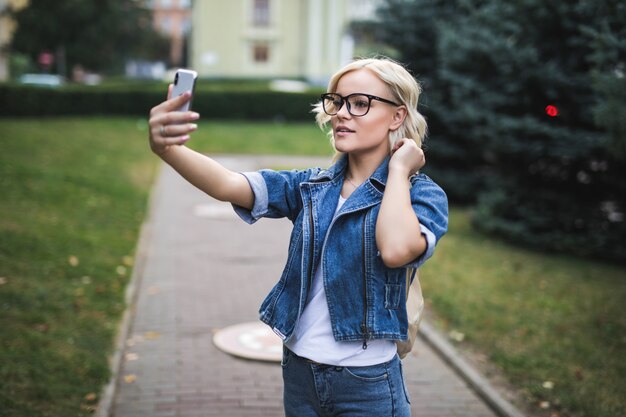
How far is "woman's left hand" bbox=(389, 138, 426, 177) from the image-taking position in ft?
8.15

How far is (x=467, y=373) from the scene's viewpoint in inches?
230

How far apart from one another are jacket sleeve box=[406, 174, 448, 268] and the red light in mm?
8422

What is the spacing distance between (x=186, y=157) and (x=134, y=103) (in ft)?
87.1

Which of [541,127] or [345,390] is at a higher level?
[345,390]

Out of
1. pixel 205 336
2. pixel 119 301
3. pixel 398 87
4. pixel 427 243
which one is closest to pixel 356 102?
pixel 398 87

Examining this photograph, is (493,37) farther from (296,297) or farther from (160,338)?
(296,297)

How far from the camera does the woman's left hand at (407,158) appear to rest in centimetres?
248

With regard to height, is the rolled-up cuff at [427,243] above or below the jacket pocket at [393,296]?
above

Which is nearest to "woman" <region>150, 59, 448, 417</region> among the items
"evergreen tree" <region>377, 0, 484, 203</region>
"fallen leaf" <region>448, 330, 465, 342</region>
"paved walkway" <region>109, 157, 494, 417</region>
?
"paved walkway" <region>109, 157, 494, 417</region>

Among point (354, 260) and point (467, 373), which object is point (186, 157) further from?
point (467, 373)

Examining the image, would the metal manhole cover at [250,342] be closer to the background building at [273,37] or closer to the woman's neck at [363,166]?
the woman's neck at [363,166]

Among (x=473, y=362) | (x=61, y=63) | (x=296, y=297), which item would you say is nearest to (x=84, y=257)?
(x=473, y=362)

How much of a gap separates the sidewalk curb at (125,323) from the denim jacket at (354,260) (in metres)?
2.66

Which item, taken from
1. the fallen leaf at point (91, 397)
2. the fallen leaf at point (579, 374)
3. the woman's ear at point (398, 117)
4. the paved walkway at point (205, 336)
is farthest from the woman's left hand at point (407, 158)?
the fallen leaf at point (579, 374)
